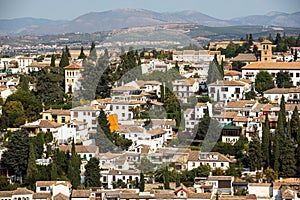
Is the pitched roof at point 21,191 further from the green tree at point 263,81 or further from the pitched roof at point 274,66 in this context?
the pitched roof at point 274,66

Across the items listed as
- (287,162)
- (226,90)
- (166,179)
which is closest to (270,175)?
(287,162)

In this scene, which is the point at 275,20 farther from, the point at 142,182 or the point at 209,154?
the point at 142,182

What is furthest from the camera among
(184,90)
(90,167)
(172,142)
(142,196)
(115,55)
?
(115,55)

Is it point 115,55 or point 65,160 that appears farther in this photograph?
point 115,55

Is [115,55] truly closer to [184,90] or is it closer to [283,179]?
[184,90]

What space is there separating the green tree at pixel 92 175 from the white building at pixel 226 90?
16.3ft

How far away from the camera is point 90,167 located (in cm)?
1091

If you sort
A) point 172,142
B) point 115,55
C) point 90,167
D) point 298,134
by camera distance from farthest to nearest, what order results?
point 115,55, point 172,142, point 298,134, point 90,167

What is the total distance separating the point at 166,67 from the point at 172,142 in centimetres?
478

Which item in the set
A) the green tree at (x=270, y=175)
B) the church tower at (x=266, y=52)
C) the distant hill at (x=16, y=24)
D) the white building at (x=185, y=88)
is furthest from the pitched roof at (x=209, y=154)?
the distant hill at (x=16, y=24)

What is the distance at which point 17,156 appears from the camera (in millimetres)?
11508

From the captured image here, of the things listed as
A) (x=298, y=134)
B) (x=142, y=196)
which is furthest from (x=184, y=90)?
(x=142, y=196)

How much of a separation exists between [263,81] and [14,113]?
5808 mm

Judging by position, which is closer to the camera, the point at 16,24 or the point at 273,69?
the point at 273,69
